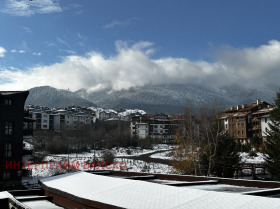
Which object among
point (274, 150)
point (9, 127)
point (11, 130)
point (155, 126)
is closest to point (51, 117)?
point (155, 126)

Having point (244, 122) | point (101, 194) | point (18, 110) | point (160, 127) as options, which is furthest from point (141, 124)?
point (101, 194)

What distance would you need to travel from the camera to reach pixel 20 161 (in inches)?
1421

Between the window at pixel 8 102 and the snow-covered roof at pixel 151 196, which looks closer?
the snow-covered roof at pixel 151 196

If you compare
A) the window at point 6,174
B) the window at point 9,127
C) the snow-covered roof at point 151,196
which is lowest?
the window at point 6,174

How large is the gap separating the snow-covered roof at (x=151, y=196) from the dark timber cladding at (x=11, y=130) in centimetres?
2677

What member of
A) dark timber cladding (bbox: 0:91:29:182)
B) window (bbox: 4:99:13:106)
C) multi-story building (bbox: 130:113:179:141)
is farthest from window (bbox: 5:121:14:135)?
multi-story building (bbox: 130:113:179:141)

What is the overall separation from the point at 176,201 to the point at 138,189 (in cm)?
209

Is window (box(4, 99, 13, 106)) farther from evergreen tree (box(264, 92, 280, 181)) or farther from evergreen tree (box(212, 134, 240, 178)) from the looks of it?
evergreen tree (box(264, 92, 280, 181))

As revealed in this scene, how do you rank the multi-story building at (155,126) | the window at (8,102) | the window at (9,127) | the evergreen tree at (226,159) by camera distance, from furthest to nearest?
the multi-story building at (155,126) → the window at (8,102) → the window at (9,127) → the evergreen tree at (226,159)

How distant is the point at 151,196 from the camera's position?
8.38m

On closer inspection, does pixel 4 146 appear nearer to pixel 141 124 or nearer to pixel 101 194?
pixel 101 194

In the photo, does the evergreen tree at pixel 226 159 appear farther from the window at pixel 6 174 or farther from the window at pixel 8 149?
the window at pixel 8 149

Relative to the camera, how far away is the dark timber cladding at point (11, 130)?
1387 inches

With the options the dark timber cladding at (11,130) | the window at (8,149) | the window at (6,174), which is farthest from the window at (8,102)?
the window at (6,174)
